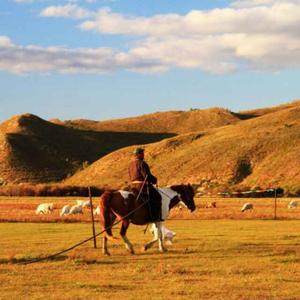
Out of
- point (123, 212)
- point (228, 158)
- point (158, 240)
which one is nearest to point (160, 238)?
point (158, 240)

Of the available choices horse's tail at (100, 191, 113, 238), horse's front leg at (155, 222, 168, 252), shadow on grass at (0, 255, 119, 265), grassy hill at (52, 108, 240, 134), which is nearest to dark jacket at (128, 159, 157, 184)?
horse's tail at (100, 191, 113, 238)

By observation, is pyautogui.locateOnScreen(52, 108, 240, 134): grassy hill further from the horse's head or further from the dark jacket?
the dark jacket

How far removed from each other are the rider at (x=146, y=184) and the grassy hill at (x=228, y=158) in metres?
67.5

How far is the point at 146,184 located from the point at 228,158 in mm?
90486

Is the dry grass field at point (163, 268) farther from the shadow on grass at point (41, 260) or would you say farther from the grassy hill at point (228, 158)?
the grassy hill at point (228, 158)

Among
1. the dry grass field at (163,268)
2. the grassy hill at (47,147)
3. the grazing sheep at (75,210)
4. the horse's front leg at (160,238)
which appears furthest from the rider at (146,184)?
the grassy hill at (47,147)

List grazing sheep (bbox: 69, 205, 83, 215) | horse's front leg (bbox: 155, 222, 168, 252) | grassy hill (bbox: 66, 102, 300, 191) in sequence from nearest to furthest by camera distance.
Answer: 1. horse's front leg (bbox: 155, 222, 168, 252)
2. grazing sheep (bbox: 69, 205, 83, 215)
3. grassy hill (bbox: 66, 102, 300, 191)

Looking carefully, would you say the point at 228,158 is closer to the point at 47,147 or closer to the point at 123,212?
the point at 47,147

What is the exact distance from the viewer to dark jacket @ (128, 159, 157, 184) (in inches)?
789

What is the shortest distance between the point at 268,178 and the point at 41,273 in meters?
83.6

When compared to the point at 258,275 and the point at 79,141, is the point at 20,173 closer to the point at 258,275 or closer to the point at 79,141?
the point at 79,141

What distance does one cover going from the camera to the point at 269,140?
369ft

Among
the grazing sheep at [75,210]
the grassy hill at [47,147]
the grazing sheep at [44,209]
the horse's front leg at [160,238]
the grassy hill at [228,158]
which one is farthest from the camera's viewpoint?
the grassy hill at [47,147]

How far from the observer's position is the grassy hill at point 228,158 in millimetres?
99938
